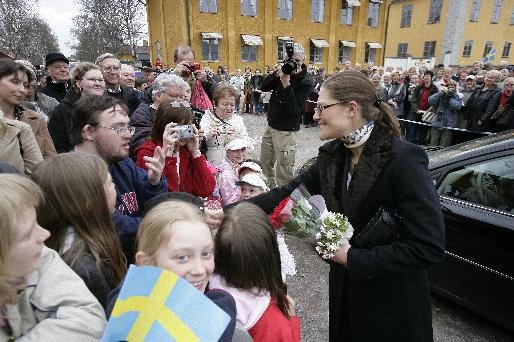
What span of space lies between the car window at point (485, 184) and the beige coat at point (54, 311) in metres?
2.90

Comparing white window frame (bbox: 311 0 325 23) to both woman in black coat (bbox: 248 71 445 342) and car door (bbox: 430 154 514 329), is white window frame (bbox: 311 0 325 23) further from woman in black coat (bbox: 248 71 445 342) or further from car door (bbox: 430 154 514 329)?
→ woman in black coat (bbox: 248 71 445 342)

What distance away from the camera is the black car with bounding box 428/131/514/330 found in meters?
2.59

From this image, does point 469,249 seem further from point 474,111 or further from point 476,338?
point 474,111

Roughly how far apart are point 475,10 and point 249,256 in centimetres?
4240

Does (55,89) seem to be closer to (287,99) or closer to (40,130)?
(40,130)

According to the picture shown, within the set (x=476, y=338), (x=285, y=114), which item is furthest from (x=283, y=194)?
(x=285, y=114)

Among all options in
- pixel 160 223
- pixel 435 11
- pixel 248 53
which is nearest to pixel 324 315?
pixel 160 223

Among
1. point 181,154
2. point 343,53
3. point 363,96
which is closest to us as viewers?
point 363,96

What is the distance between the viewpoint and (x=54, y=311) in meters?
1.05

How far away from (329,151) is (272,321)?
99cm

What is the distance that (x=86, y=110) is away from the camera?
90.4 inches

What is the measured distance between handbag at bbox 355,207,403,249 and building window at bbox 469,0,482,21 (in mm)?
41059

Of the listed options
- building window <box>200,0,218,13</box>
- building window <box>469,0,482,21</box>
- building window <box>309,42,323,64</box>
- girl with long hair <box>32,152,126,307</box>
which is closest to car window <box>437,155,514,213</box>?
girl with long hair <box>32,152,126,307</box>

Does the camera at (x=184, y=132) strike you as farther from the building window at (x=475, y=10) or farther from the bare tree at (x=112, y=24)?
the building window at (x=475, y=10)
